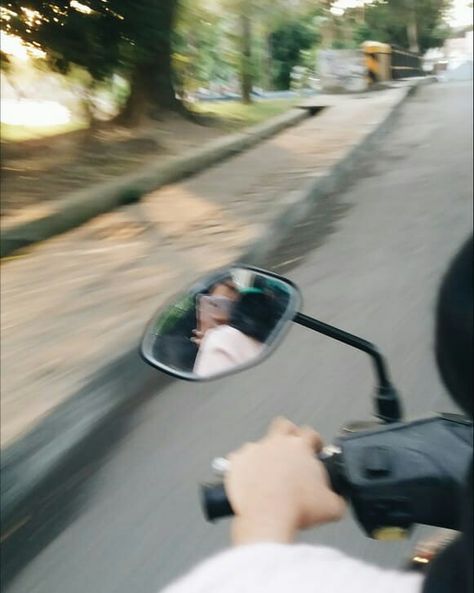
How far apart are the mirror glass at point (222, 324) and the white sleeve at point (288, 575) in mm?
309

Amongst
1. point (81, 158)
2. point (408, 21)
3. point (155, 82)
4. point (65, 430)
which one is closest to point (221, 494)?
point (65, 430)

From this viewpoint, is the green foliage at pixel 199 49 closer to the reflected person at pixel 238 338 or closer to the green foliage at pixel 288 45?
the green foliage at pixel 288 45

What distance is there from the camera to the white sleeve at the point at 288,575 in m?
0.88

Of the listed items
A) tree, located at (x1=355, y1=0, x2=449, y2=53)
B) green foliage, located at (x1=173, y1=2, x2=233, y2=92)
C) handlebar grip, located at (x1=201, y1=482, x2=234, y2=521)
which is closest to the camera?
handlebar grip, located at (x1=201, y1=482, x2=234, y2=521)

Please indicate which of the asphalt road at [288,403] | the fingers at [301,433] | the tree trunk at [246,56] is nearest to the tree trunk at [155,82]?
the tree trunk at [246,56]

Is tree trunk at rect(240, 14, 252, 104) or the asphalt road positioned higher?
tree trunk at rect(240, 14, 252, 104)

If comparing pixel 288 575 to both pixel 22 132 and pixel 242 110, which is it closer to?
pixel 242 110

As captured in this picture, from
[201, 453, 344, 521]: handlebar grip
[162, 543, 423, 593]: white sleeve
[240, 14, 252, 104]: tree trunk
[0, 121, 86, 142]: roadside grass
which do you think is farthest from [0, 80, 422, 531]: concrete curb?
[162, 543, 423, 593]: white sleeve

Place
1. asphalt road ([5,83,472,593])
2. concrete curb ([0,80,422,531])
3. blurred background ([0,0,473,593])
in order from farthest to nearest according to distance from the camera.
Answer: concrete curb ([0,80,422,531])
blurred background ([0,0,473,593])
asphalt road ([5,83,472,593])

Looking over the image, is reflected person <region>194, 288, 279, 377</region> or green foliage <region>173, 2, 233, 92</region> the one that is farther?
green foliage <region>173, 2, 233, 92</region>

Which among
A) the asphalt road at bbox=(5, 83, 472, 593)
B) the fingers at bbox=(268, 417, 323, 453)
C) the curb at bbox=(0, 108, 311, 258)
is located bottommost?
the asphalt road at bbox=(5, 83, 472, 593)

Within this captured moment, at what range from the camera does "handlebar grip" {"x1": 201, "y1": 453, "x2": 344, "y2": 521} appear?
1.00m

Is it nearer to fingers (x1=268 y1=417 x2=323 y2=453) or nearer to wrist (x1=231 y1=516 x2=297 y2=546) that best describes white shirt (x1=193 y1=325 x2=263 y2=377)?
fingers (x1=268 y1=417 x2=323 y2=453)

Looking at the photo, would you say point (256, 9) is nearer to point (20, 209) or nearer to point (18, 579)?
point (20, 209)
